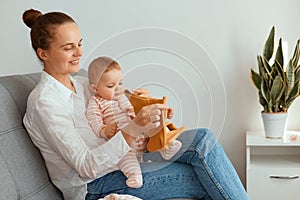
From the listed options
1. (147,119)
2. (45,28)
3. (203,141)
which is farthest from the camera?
(203,141)

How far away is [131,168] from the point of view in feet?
6.21

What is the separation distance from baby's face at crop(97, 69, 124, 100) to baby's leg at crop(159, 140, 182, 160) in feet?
0.85

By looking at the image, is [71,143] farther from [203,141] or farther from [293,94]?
[293,94]

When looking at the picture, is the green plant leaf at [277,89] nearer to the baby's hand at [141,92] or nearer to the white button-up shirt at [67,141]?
the baby's hand at [141,92]

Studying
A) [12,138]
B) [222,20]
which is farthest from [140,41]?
[222,20]

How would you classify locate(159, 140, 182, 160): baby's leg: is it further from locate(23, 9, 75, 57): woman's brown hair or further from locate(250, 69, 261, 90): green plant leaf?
locate(250, 69, 261, 90): green plant leaf

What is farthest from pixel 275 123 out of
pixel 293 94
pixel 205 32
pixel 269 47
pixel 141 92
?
pixel 141 92

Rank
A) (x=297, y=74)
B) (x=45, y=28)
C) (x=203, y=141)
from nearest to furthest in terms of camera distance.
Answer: (x=45, y=28) → (x=203, y=141) → (x=297, y=74)

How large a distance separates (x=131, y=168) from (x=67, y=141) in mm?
250

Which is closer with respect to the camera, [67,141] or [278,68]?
[67,141]

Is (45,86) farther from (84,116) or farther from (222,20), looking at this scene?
(222,20)

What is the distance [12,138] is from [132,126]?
42cm

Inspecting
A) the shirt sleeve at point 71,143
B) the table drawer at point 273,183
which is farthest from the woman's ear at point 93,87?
the table drawer at point 273,183

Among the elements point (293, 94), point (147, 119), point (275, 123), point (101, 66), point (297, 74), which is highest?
point (101, 66)
